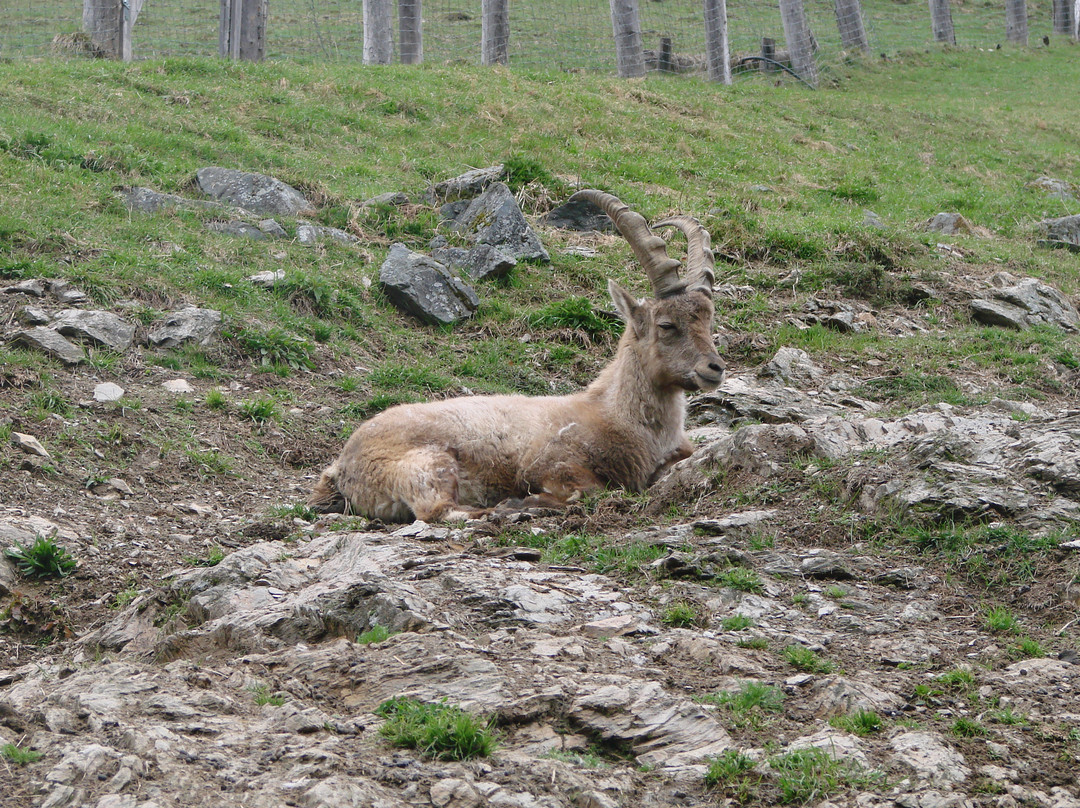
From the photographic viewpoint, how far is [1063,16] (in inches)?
1721

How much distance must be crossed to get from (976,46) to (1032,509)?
3748 cm

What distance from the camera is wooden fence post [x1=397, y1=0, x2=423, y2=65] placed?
22.7 metres

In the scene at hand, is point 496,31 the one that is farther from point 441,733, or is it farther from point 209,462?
point 441,733

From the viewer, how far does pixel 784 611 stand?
5.44 m

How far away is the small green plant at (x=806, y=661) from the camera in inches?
187

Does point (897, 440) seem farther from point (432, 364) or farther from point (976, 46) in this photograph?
point (976, 46)

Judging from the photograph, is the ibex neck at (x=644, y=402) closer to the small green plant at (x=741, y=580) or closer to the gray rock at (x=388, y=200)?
the small green plant at (x=741, y=580)

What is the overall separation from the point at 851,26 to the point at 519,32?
456 inches

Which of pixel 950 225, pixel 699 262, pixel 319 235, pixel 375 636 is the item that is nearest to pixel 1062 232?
pixel 950 225

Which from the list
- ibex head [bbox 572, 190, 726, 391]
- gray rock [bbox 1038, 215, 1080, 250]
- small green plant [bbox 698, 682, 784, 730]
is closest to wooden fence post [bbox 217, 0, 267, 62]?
ibex head [bbox 572, 190, 726, 391]

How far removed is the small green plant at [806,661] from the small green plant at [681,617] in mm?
547

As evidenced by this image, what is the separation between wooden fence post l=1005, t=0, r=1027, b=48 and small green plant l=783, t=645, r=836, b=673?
4161 cm

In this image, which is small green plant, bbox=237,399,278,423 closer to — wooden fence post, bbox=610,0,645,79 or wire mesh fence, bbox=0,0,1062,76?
wire mesh fence, bbox=0,0,1062,76

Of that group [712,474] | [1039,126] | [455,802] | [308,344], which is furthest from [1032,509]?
[1039,126]
